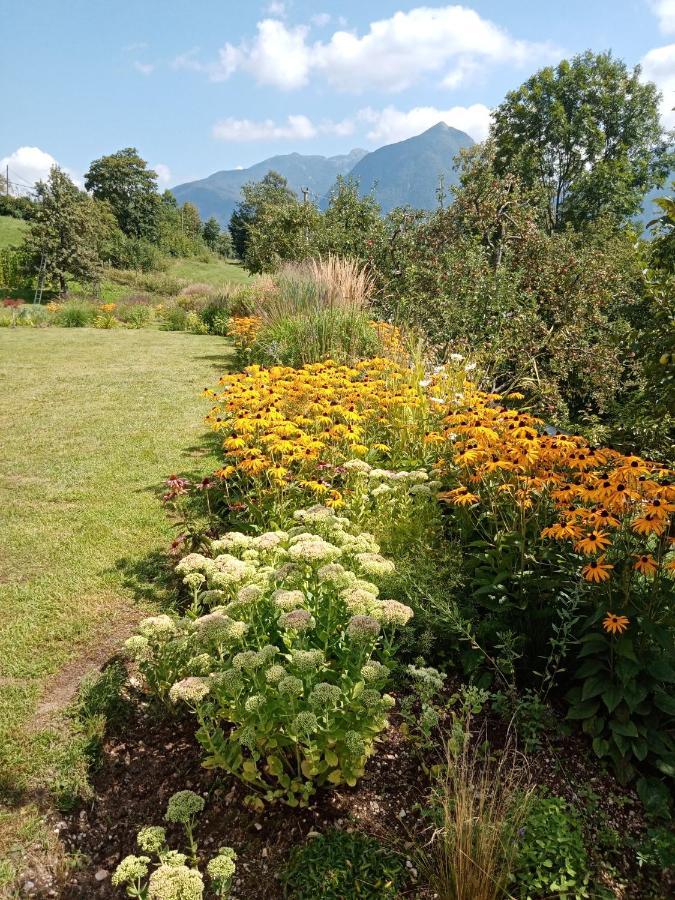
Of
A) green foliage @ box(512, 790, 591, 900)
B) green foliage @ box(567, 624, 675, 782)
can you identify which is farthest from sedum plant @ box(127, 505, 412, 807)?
green foliage @ box(567, 624, 675, 782)

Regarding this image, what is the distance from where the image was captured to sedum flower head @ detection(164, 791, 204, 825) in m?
1.46

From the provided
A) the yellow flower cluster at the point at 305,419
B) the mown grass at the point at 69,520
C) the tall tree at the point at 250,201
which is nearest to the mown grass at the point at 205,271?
the tall tree at the point at 250,201

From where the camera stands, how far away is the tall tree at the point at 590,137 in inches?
777

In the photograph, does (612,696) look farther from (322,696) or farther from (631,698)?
(322,696)

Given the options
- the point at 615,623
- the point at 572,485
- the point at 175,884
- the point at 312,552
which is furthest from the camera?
the point at 572,485

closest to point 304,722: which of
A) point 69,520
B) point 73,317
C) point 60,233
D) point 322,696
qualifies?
point 322,696

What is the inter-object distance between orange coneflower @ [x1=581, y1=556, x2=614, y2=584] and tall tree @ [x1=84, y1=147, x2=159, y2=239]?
42.0m

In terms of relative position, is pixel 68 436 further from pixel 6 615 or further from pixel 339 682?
pixel 339 682

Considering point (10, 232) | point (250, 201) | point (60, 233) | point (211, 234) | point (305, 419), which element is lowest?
point (305, 419)

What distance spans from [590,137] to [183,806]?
24.8 metres

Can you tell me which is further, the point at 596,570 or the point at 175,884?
the point at 596,570

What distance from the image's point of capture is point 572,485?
2.20 m

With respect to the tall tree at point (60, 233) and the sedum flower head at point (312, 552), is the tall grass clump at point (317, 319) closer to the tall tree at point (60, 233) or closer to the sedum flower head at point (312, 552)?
the sedum flower head at point (312, 552)

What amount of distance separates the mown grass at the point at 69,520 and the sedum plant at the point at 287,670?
57 cm
